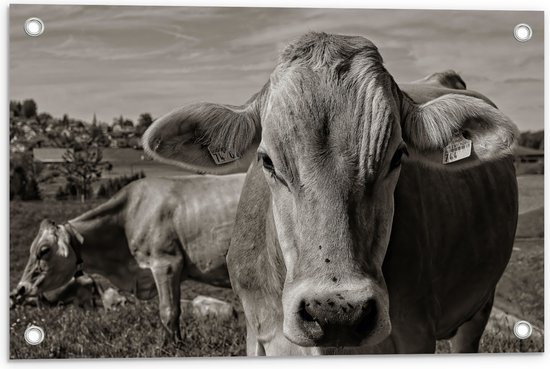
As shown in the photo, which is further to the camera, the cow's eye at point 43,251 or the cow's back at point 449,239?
the cow's eye at point 43,251

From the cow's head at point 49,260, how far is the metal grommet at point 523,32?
1885 mm

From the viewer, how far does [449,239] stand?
9.84ft

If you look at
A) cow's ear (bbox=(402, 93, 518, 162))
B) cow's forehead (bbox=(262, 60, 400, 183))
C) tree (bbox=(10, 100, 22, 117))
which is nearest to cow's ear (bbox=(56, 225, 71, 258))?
tree (bbox=(10, 100, 22, 117))

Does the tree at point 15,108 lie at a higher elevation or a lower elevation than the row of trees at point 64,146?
higher

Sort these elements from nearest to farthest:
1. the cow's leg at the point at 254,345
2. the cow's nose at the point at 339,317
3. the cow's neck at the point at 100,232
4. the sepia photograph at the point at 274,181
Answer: the cow's nose at the point at 339,317
the sepia photograph at the point at 274,181
the cow's leg at the point at 254,345
the cow's neck at the point at 100,232

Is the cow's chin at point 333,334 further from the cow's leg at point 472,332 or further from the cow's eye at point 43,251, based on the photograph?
the cow's eye at point 43,251

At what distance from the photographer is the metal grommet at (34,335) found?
351cm

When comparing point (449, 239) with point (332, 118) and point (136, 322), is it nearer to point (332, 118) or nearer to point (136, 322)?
point (332, 118)

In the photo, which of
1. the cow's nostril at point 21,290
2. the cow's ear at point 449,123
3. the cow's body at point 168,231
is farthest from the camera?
the cow's body at point 168,231

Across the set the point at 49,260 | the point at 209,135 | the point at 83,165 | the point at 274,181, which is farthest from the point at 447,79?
the point at 49,260

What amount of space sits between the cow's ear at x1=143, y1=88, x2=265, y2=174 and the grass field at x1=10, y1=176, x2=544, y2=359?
1034mm

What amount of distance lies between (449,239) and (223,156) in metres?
0.78

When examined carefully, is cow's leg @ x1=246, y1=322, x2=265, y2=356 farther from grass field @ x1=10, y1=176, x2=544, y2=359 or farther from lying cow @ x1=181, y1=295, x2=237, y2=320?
lying cow @ x1=181, y1=295, x2=237, y2=320

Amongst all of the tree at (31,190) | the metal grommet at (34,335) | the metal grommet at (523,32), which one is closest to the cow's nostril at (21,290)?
the metal grommet at (34,335)
